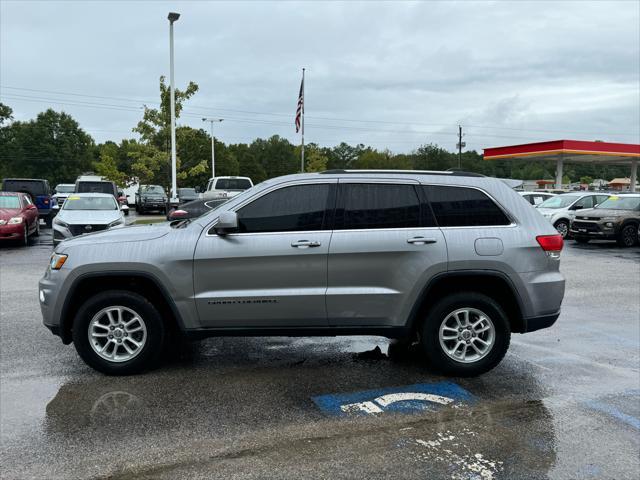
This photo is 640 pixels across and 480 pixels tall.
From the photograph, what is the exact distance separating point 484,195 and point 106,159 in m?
50.6

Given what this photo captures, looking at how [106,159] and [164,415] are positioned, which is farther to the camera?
[106,159]

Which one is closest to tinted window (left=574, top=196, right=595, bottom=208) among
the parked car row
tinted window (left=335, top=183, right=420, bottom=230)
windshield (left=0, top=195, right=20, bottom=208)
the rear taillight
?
the parked car row

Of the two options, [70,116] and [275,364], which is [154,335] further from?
[70,116]

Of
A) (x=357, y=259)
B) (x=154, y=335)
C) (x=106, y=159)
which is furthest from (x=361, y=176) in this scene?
(x=106, y=159)

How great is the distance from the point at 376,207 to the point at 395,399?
1664 mm

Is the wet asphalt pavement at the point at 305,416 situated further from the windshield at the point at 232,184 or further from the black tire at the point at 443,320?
the windshield at the point at 232,184

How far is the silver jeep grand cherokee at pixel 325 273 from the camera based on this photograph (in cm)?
495

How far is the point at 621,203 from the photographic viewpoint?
18.3 m

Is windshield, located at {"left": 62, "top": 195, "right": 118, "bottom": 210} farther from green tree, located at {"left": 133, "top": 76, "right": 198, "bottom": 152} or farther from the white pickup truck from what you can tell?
green tree, located at {"left": 133, "top": 76, "right": 198, "bottom": 152}

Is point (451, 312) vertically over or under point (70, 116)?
under

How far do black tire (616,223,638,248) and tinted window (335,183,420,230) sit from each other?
49.2 feet

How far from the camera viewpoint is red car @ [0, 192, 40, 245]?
15477mm

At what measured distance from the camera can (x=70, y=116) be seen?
311ft

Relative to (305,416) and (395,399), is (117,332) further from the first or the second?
(395,399)
